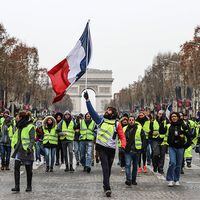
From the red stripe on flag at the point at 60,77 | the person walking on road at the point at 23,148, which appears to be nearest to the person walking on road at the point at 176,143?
the red stripe on flag at the point at 60,77

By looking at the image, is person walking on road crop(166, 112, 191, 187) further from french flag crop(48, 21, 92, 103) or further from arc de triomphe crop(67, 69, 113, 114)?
arc de triomphe crop(67, 69, 113, 114)

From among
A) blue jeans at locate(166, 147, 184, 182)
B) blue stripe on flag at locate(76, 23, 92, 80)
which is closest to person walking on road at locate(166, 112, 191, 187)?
blue jeans at locate(166, 147, 184, 182)

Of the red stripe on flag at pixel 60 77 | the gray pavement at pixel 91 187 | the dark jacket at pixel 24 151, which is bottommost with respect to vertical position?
the gray pavement at pixel 91 187

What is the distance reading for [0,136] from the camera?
2012 cm

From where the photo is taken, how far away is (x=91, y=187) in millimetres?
15188

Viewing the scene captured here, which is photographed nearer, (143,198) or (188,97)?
(143,198)

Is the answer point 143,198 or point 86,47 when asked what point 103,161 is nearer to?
point 143,198

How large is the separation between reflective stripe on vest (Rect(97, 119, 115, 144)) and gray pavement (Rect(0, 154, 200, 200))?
114cm

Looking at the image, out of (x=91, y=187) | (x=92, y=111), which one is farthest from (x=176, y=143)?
(x=92, y=111)

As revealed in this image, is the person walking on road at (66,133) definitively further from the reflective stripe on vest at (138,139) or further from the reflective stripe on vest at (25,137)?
the reflective stripe on vest at (25,137)

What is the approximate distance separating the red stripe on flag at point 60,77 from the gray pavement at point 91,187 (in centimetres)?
229

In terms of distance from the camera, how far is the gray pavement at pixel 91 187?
1363cm

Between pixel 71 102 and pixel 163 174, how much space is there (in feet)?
531

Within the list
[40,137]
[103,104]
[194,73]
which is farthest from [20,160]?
[103,104]
